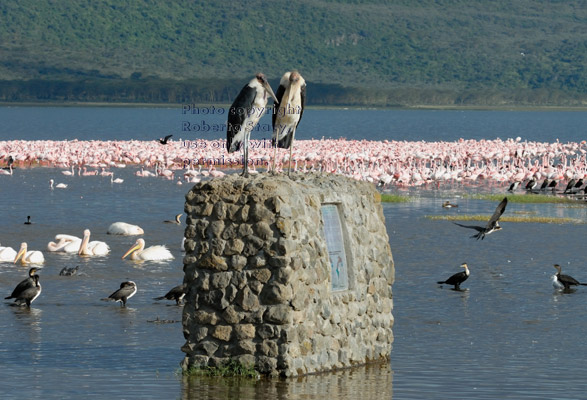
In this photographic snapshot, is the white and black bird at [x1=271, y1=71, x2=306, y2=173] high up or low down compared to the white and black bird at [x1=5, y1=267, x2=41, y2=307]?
up

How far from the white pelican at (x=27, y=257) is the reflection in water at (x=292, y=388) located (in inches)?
473

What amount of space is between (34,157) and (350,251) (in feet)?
168

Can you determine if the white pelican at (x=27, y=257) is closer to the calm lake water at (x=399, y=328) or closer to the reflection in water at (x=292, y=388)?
the calm lake water at (x=399, y=328)

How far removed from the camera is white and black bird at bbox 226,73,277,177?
54.1ft

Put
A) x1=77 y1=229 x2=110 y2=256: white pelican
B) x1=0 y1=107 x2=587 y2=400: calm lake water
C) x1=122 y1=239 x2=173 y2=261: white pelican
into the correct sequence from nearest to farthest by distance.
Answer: x1=0 y1=107 x2=587 y2=400: calm lake water → x1=122 y1=239 x2=173 y2=261: white pelican → x1=77 y1=229 x2=110 y2=256: white pelican

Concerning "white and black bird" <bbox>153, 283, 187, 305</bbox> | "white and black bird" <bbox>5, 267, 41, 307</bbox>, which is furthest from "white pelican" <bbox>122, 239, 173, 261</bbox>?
"white and black bird" <bbox>5, 267, 41, 307</bbox>

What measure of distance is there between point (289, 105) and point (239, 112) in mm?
668

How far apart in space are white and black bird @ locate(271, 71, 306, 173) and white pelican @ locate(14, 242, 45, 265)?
11.3 m

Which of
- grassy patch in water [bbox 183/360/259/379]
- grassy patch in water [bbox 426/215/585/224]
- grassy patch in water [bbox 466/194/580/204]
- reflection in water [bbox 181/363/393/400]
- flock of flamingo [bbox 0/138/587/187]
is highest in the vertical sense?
flock of flamingo [bbox 0/138/587/187]

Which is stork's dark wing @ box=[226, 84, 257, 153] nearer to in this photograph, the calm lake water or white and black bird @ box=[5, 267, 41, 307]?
the calm lake water

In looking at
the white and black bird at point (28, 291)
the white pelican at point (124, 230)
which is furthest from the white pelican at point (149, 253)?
the white and black bird at point (28, 291)

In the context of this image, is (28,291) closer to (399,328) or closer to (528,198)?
(399,328)

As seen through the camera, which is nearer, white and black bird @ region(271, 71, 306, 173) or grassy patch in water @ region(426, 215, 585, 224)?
white and black bird @ region(271, 71, 306, 173)

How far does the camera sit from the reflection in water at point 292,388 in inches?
578
